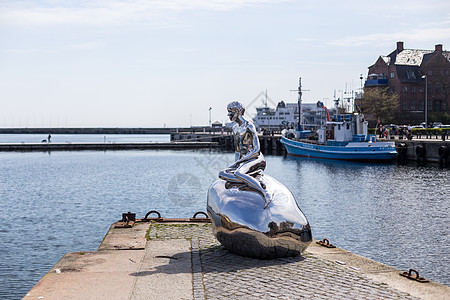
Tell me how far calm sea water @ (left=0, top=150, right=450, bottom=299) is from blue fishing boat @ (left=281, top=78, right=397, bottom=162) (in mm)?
4082

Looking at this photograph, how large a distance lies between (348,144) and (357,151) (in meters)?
2.05

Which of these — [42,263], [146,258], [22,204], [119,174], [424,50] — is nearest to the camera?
[146,258]

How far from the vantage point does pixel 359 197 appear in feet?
109

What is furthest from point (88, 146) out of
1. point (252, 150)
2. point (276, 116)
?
point (252, 150)

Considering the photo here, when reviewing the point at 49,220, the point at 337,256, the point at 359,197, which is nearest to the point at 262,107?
the point at 359,197

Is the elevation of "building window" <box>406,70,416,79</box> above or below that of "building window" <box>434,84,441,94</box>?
above

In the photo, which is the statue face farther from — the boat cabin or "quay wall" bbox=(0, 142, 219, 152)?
"quay wall" bbox=(0, 142, 219, 152)

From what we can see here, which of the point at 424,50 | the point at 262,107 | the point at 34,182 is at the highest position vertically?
the point at 424,50

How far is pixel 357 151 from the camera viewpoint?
61312 millimetres

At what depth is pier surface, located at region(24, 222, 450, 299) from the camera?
894cm

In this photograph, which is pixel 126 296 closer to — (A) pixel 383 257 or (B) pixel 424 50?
(A) pixel 383 257

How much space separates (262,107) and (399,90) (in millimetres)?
62280

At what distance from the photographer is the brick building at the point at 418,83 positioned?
312 feet

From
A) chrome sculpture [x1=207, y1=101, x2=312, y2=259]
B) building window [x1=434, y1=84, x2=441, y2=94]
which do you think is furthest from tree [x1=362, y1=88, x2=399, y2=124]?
chrome sculpture [x1=207, y1=101, x2=312, y2=259]
